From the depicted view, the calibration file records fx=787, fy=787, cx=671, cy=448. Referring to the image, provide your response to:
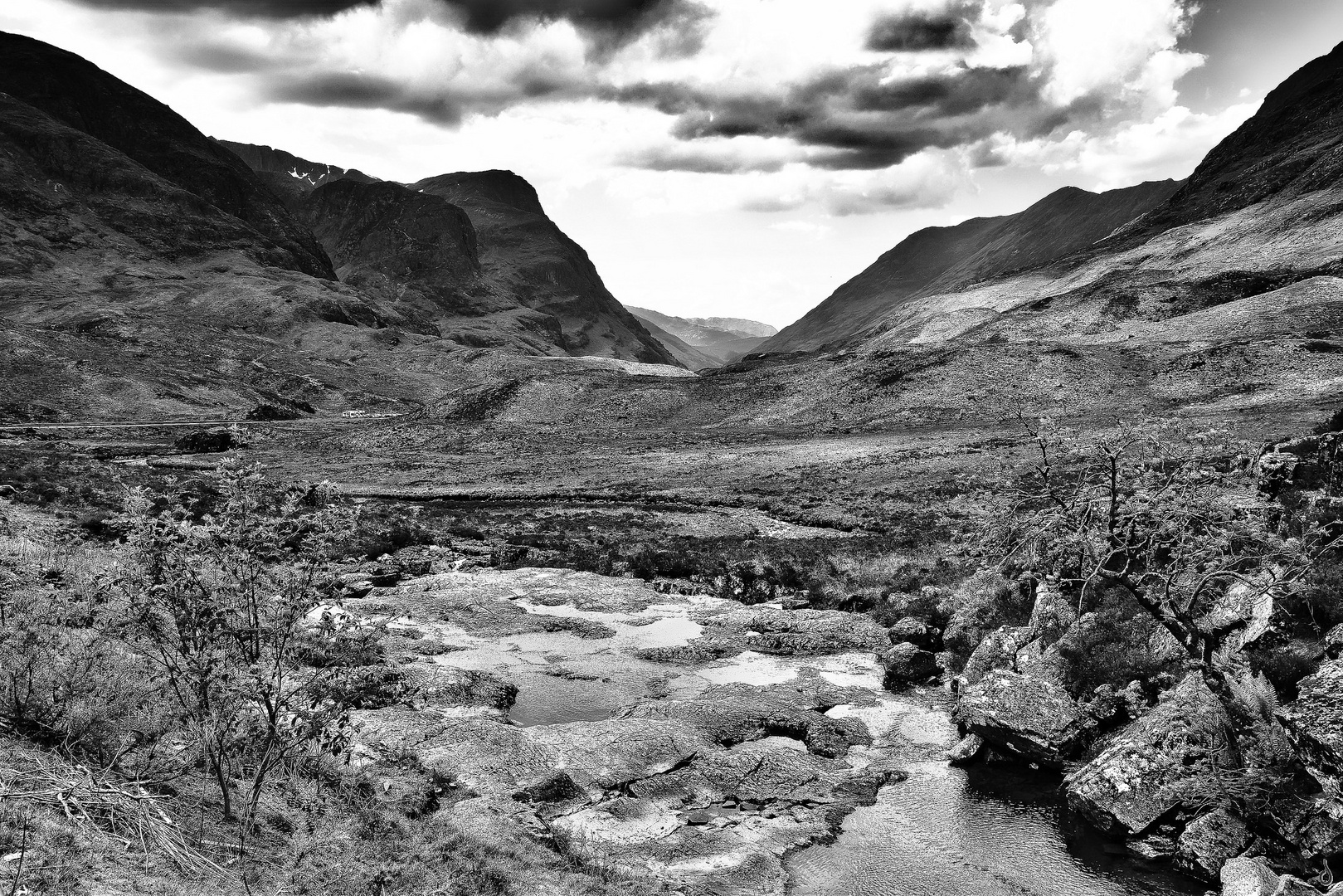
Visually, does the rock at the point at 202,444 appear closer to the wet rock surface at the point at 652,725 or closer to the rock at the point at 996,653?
the wet rock surface at the point at 652,725

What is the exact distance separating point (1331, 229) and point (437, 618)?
504 feet

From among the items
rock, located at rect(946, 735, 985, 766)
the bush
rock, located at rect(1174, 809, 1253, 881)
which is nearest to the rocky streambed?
rock, located at rect(946, 735, 985, 766)

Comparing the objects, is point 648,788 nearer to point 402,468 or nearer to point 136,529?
point 136,529

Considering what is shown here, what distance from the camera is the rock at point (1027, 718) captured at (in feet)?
55.0

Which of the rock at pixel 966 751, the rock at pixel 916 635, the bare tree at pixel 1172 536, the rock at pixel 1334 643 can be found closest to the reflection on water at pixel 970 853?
the rock at pixel 966 751

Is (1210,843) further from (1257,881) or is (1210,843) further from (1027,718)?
(1027,718)

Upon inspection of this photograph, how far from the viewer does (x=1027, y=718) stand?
17250 millimetres

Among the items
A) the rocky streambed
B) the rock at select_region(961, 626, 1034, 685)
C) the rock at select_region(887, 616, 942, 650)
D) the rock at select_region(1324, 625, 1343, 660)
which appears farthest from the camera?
the rock at select_region(887, 616, 942, 650)

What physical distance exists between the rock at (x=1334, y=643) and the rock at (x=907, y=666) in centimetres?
1004

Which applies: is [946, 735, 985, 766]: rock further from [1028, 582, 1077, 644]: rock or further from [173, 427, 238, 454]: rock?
[173, 427, 238, 454]: rock

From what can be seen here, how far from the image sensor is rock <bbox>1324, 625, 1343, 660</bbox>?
13.8 meters

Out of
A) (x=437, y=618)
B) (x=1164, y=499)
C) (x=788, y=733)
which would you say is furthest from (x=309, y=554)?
(x=437, y=618)

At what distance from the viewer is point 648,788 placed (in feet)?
52.1

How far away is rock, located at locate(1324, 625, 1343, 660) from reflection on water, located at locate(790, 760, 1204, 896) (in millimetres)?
4812
